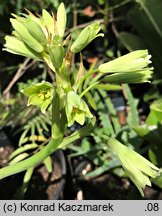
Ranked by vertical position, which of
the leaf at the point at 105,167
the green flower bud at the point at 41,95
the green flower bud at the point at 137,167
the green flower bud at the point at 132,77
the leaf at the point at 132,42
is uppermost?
the green flower bud at the point at 41,95

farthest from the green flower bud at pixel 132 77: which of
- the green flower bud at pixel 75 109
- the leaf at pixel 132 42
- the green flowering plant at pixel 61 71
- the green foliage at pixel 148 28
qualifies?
the leaf at pixel 132 42

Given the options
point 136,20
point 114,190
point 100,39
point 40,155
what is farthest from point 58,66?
point 100,39

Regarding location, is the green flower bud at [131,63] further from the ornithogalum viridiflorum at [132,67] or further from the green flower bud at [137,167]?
the green flower bud at [137,167]

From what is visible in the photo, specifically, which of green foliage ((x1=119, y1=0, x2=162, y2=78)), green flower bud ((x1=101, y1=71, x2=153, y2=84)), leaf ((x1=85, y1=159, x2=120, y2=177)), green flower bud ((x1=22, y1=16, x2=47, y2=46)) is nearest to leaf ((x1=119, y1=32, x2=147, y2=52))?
green foliage ((x1=119, y1=0, x2=162, y2=78))

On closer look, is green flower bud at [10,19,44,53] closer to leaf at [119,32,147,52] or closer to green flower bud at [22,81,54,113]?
green flower bud at [22,81,54,113]

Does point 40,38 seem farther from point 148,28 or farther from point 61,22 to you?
point 148,28

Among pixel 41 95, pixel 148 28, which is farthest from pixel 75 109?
pixel 148 28

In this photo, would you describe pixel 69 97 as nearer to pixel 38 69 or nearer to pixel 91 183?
pixel 91 183
